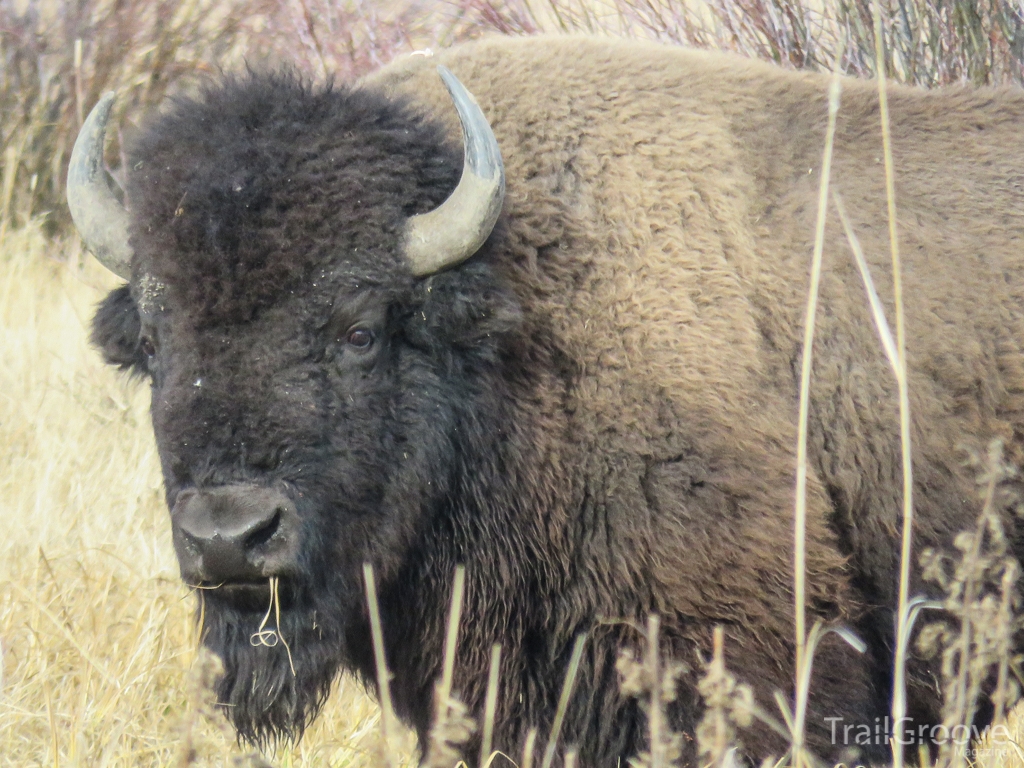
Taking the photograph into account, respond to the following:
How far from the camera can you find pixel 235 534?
9.39 feet

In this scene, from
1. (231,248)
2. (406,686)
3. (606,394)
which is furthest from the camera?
(406,686)

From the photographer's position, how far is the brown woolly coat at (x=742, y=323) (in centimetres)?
325

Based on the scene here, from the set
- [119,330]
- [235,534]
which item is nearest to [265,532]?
[235,534]

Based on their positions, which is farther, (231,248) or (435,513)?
(435,513)

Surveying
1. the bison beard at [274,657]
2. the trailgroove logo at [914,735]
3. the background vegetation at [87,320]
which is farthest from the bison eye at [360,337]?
the trailgroove logo at [914,735]

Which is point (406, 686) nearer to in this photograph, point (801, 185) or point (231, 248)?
point (231, 248)

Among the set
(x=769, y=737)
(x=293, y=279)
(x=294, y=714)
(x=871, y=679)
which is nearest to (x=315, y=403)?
(x=293, y=279)

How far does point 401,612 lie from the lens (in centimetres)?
346

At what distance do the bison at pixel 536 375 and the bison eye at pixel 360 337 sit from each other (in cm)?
1

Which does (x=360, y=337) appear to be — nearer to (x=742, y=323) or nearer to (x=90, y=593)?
(x=742, y=323)

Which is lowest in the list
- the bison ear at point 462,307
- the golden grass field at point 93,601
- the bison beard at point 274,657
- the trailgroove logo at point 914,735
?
the trailgroove logo at point 914,735

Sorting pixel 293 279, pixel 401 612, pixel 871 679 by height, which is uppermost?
pixel 293 279

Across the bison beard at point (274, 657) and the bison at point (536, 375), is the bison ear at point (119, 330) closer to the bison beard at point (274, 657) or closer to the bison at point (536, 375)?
the bison at point (536, 375)

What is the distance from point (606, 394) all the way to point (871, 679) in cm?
→ 108
